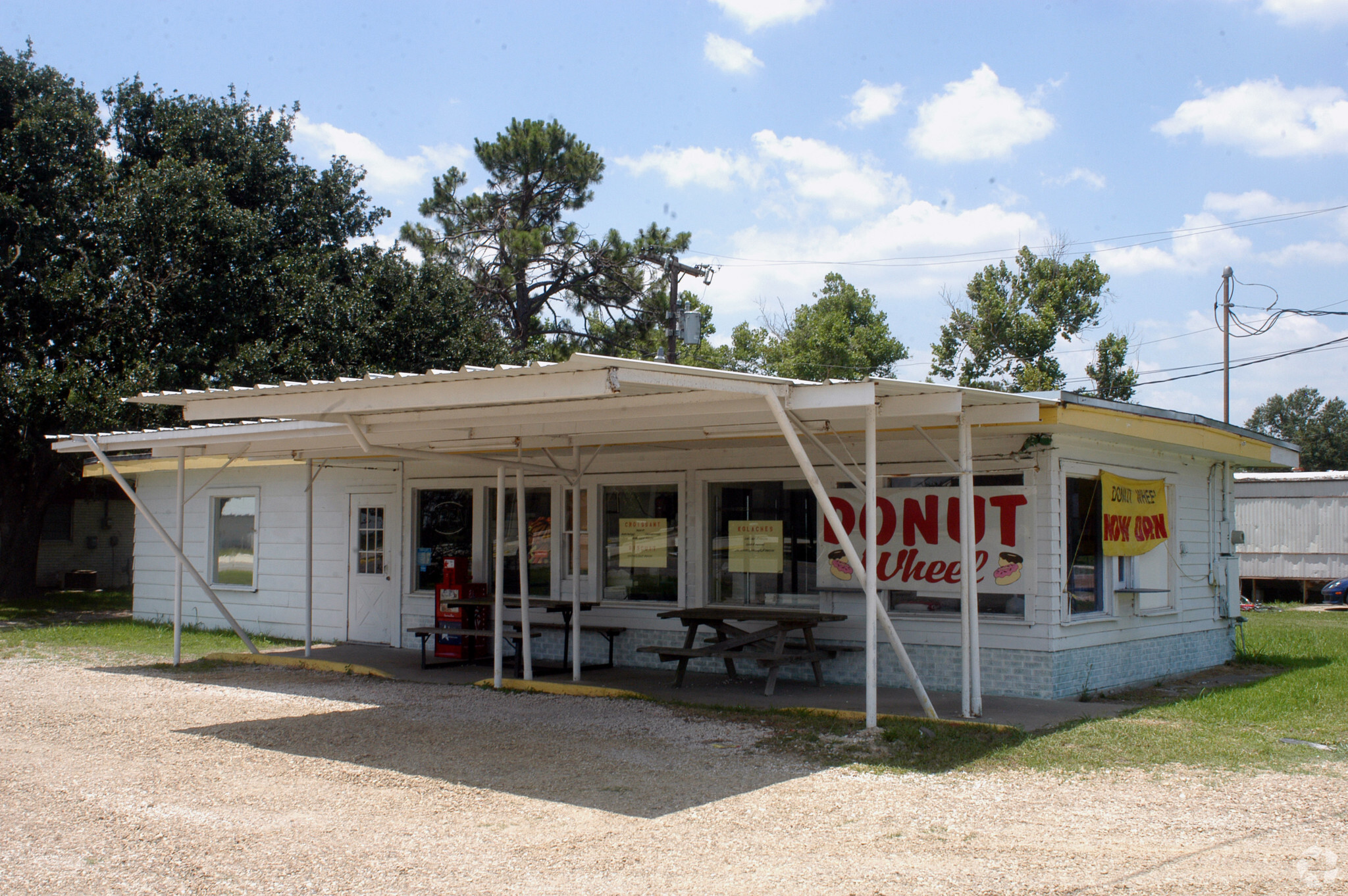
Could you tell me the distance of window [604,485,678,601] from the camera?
36.8 feet

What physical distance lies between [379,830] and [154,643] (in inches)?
388

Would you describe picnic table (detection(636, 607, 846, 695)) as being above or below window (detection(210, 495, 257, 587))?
below

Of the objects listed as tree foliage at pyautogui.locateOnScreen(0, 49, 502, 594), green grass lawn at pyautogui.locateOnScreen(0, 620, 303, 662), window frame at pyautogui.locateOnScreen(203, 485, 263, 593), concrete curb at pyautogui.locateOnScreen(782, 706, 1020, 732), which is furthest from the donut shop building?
tree foliage at pyautogui.locateOnScreen(0, 49, 502, 594)

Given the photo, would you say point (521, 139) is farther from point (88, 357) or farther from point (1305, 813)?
point (1305, 813)

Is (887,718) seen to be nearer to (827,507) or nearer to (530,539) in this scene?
(827,507)

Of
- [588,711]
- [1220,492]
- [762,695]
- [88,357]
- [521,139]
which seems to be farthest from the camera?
[521,139]

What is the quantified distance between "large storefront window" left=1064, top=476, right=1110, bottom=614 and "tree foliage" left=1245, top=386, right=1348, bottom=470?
50.5 meters

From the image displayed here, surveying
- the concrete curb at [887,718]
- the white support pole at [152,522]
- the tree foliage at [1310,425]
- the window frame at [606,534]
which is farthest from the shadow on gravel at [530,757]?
the tree foliage at [1310,425]

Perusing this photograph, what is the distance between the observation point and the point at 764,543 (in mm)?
10648

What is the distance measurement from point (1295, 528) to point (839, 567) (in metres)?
17.6

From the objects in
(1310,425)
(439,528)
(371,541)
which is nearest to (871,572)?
(439,528)

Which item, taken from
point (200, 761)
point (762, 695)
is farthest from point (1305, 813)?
point (200, 761)

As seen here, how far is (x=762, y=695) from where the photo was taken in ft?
30.8

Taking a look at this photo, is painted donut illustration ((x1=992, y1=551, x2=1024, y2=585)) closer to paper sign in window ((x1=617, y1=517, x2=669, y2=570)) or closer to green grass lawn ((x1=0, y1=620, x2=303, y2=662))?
paper sign in window ((x1=617, y1=517, x2=669, y2=570))
